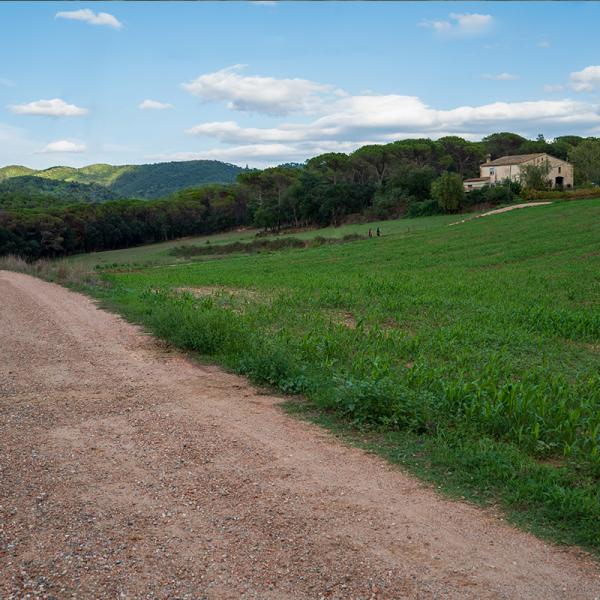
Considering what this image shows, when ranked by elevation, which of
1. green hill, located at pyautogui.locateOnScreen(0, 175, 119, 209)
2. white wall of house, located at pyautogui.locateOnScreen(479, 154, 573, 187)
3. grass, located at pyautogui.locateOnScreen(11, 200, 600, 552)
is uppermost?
green hill, located at pyautogui.locateOnScreen(0, 175, 119, 209)

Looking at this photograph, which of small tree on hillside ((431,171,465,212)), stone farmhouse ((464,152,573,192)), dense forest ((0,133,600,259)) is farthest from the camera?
stone farmhouse ((464,152,573,192))

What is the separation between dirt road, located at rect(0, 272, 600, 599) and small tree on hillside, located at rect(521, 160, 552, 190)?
68221mm

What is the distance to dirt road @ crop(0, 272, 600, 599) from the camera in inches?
150

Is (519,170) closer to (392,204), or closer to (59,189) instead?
(392,204)

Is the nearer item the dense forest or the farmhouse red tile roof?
the dense forest

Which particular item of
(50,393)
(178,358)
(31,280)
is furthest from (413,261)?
(50,393)

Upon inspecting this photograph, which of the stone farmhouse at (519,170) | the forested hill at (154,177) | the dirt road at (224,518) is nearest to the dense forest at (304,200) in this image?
the stone farmhouse at (519,170)

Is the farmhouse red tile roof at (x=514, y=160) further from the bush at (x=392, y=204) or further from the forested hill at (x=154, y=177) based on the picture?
the forested hill at (x=154, y=177)

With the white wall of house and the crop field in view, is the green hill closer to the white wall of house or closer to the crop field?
the white wall of house

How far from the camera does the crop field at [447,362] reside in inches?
212

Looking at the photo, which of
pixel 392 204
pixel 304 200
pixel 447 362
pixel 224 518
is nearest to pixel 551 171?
pixel 392 204

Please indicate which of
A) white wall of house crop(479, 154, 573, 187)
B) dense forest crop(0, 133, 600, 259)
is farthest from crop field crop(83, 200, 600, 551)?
white wall of house crop(479, 154, 573, 187)

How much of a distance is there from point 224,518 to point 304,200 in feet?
251

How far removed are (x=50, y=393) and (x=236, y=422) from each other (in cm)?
282
